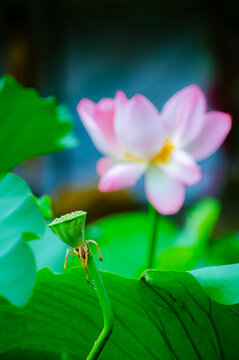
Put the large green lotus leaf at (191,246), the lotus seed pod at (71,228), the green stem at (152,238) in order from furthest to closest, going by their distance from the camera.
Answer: the large green lotus leaf at (191,246) < the green stem at (152,238) < the lotus seed pod at (71,228)

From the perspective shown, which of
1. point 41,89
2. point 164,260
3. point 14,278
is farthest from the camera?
point 41,89

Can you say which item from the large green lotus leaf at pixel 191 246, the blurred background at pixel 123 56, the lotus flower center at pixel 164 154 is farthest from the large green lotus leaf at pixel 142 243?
the blurred background at pixel 123 56

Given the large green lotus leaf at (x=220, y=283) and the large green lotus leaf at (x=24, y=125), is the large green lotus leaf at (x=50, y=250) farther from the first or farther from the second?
the large green lotus leaf at (x=220, y=283)

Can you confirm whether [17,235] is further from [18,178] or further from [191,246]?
[191,246]

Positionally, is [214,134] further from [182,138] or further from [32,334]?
[32,334]

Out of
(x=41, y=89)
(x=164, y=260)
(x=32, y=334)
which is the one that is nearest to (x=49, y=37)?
(x=41, y=89)

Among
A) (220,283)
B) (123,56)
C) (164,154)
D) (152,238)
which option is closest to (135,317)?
(220,283)

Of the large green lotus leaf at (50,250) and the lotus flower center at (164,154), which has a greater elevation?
the lotus flower center at (164,154)
